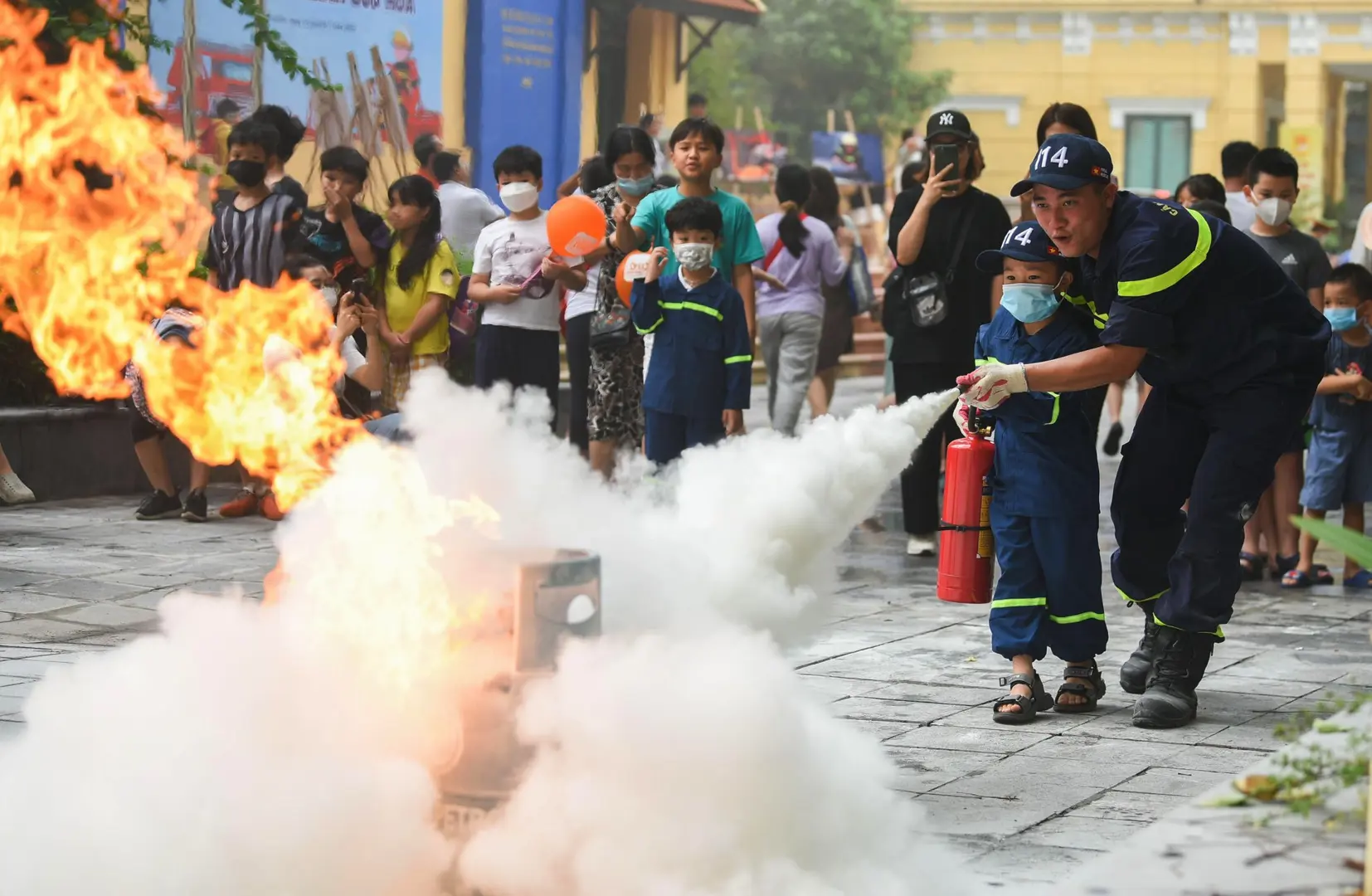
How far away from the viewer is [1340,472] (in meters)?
8.98

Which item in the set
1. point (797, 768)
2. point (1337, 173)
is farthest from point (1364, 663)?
point (1337, 173)

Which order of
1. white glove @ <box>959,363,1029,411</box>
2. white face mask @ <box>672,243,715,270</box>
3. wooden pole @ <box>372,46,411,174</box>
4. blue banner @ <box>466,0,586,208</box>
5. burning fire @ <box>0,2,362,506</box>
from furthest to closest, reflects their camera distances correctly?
blue banner @ <box>466,0,586,208</box> → wooden pole @ <box>372,46,411,174</box> → white face mask @ <box>672,243,715,270</box> → white glove @ <box>959,363,1029,411</box> → burning fire @ <box>0,2,362,506</box>

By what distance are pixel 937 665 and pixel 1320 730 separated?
2846 mm

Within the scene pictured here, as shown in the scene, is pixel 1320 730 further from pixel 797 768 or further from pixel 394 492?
pixel 394 492

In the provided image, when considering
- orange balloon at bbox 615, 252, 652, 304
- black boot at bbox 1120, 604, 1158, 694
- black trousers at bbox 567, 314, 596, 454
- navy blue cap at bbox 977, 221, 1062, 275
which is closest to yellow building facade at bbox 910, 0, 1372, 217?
black trousers at bbox 567, 314, 596, 454

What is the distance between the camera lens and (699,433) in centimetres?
828

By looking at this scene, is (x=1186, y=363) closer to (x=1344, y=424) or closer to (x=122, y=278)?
(x=122, y=278)

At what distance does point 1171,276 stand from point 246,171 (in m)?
5.61

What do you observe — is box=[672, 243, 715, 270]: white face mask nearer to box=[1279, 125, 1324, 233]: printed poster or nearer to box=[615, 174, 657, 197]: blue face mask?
box=[615, 174, 657, 197]: blue face mask

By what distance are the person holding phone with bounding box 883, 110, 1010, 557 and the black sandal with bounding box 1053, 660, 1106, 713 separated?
2.78 meters

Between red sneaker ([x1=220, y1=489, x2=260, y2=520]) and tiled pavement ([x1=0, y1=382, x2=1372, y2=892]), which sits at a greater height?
red sneaker ([x1=220, y1=489, x2=260, y2=520])

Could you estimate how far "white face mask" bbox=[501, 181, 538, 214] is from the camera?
32.6ft

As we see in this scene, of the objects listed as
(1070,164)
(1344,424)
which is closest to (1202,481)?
(1070,164)

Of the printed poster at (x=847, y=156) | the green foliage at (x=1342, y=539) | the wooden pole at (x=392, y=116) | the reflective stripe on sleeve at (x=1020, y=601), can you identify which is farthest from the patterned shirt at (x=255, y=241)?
the printed poster at (x=847, y=156)
